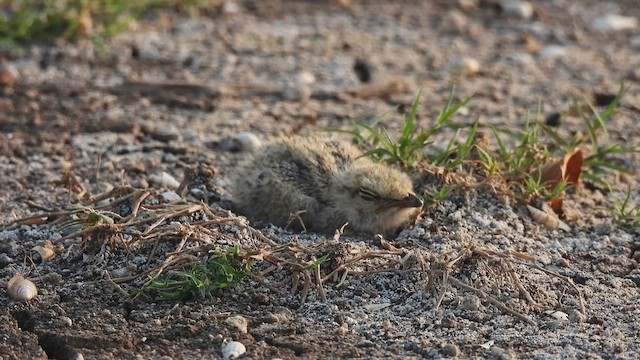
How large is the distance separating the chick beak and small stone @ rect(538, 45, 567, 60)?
2.74 m

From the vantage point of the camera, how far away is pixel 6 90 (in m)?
5.71

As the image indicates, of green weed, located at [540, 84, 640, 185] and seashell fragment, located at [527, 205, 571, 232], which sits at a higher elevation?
green weed, located at [540, 84, 640, 185]

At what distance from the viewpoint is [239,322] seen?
360 centimetres

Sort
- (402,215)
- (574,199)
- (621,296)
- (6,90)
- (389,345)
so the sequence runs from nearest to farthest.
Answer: (389,345), (621,296), (402,215), (574,199), (6,90)

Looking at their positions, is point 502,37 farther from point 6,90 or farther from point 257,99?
point 6,90

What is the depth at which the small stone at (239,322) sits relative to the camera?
358cm

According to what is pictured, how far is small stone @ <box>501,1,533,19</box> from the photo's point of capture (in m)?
7.21

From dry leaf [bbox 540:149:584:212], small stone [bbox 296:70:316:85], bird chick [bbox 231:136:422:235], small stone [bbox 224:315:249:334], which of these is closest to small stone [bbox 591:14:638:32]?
small stone [bbox 296:70:316:85]

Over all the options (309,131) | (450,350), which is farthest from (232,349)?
(309,131)

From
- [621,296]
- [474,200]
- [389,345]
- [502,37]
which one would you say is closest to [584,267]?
[621,296]

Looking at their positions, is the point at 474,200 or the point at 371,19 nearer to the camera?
the point at 474,200

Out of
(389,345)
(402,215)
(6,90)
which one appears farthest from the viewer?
(6,90)

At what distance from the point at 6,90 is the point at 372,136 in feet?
6.58

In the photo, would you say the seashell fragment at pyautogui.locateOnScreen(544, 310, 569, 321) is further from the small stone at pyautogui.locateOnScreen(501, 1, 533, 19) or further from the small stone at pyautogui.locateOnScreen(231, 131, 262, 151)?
the small stone at pyautogui.locateOnScreen(501, 1, 533, 19)
